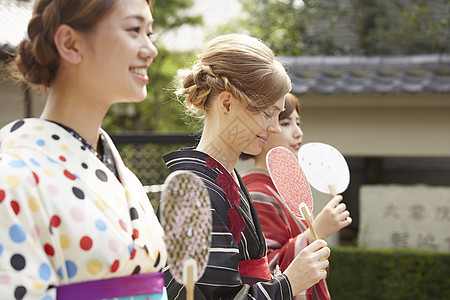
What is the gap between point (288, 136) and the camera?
320cm

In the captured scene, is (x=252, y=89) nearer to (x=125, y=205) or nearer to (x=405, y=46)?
(x=125, y=205)

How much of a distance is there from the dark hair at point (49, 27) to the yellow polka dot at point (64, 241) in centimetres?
44

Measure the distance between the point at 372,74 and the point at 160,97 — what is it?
37.3 feet

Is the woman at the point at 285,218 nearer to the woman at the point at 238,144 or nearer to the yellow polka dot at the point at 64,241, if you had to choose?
the woman at the point at 238,144

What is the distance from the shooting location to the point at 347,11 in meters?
8.94

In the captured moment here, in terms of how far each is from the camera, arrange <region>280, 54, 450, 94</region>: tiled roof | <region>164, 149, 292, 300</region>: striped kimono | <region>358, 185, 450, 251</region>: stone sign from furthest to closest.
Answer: <region>358, 185, 450, 251</region>: stone sign, <region>280, 54, 450, 94</region>: tiled roof, <region>164, 149, 292, 300</region>: striped kimono

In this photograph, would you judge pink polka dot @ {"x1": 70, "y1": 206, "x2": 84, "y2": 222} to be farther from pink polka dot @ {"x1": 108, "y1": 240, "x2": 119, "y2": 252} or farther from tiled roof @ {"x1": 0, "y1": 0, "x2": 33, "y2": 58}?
tiled roof @ {"x1": 0, "y1": 0, "x2": 33, "y2": 58}

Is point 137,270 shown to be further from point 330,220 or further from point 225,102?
point 330,220

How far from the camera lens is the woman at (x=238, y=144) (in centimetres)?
209

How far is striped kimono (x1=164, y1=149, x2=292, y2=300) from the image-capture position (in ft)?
6.49

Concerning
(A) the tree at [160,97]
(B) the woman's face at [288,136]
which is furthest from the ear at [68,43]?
(A) the tree at [160,97]

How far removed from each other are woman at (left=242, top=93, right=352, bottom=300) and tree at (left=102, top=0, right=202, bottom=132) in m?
12.2

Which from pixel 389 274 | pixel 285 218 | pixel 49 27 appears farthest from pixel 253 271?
pixel 389 274

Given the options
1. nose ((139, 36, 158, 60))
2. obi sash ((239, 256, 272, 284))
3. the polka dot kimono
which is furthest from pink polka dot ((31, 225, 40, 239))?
obi sash ((239, 256, 272, 284))
